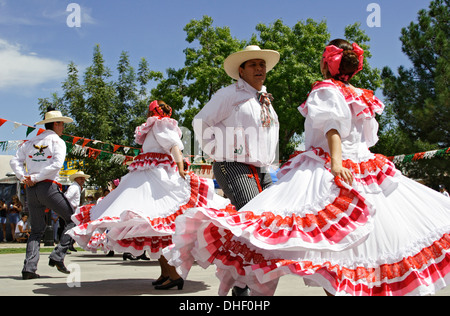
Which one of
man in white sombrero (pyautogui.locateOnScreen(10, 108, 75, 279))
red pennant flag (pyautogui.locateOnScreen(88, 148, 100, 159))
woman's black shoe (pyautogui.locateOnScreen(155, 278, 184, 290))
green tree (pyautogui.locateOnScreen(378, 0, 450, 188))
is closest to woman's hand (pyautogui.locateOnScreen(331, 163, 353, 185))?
woman's black shoe (pyautogui.locateOnScreen(155, 278, 184, 290))

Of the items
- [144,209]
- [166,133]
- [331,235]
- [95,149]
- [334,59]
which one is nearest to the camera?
[331,235]

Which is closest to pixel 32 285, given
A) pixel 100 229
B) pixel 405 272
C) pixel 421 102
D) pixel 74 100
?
pixel 100 229

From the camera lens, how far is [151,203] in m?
5.62

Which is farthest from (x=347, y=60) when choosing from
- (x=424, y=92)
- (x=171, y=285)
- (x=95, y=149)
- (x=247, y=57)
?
(x=424, y=92)

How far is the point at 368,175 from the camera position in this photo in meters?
3.24

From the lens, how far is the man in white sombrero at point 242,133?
452 cm

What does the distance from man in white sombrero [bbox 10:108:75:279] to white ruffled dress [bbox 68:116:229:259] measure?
76 cm

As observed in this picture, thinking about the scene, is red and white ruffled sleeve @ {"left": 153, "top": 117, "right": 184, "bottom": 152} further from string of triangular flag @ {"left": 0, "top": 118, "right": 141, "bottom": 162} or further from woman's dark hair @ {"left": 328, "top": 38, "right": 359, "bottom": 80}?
string of triangular flag @ {"left": 0, "top": 118, "right": 141, "bottom": 162}

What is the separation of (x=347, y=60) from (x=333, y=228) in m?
1.31

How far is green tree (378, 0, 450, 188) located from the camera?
22.8m

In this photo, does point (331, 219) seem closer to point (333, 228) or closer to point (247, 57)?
point (333, 228)

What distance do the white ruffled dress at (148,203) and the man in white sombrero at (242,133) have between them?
3.59 feet

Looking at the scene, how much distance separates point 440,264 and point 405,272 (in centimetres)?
23
